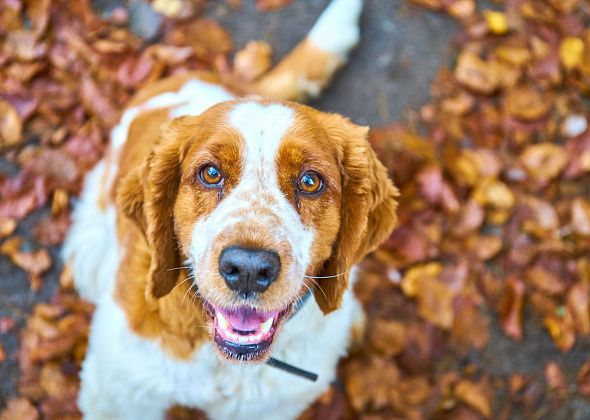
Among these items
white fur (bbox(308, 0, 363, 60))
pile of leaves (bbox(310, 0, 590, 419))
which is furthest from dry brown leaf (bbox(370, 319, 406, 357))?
white fur (bbox(308, 0, 363, 60))

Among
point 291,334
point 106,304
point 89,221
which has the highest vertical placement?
point 291,334

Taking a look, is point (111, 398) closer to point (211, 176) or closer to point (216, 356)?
point (216, 356)

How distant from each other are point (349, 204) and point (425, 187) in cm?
162

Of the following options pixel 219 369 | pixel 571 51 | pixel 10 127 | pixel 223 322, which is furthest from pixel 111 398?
pixel 571 51

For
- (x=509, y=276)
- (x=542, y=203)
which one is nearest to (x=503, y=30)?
(x=542, y=203)

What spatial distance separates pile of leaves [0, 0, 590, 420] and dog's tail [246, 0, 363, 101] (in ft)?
1.54

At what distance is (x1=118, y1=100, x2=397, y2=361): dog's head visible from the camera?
2.20 meters

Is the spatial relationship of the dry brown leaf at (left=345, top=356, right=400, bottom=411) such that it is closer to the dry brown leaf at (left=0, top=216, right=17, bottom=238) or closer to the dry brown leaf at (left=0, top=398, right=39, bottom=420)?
the dry brown leaf at (left=0, top=398, right=39, bottom=420)

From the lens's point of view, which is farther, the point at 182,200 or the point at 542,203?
the point at 542,203

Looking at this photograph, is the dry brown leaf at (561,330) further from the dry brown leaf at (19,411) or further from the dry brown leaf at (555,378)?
the dry brown leaf at (19,411)

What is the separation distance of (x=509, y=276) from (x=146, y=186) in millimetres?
2530

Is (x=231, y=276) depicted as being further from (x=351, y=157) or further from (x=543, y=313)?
(x=543, y=313)

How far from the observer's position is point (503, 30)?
4.76 m

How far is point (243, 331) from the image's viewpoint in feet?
7.89
